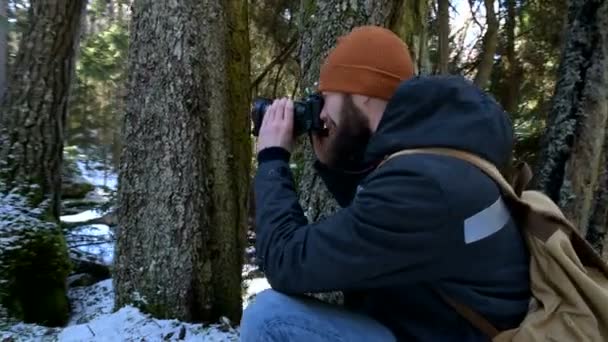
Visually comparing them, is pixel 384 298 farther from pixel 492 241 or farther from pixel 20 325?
pixel 20 325

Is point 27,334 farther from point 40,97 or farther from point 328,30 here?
point 328,30

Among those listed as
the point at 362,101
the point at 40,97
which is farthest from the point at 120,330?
the point at 40,97

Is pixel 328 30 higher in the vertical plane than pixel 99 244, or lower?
higher

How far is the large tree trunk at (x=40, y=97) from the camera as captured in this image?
6008 mm

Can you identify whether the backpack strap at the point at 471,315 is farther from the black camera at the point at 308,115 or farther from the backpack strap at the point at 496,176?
the black camera at the point at 308,115

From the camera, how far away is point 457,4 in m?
9.41

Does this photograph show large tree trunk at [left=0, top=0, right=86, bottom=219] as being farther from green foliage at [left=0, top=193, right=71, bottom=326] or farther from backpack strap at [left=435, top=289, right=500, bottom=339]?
backpack strap at [left=435, top=289, right=500, bottom=339]

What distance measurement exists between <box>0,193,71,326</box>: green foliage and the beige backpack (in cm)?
388

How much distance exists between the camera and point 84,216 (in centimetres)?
862

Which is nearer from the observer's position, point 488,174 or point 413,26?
point 488,174

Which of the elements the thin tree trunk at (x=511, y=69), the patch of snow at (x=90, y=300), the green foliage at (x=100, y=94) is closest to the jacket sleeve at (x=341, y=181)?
the patch of snow at (x=90, y=300)

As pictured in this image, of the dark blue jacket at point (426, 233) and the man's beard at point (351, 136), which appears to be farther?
the man's beard at point (351, 136)

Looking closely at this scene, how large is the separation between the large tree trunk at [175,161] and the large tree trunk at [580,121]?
7.13ft

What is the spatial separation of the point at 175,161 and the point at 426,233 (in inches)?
93.7
